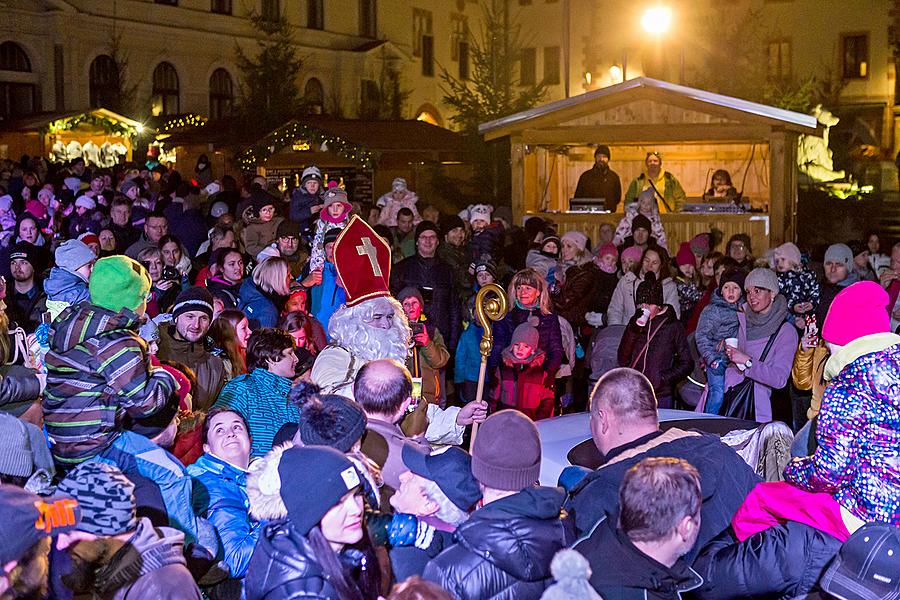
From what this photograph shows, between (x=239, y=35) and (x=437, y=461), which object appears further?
(x=239, y=35)

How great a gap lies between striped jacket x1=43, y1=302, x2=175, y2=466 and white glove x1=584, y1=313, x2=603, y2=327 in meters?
6.45

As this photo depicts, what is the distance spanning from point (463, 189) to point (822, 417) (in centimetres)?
2086

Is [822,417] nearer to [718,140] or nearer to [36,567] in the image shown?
[36,567]

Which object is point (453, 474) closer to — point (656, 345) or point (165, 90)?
point (656, 345)

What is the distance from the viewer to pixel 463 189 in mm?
25000

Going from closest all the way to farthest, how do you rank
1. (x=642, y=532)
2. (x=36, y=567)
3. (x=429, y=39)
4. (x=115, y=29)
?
1. (x=36, y=567)
2. (x=642, y=532)
3. (x=115, y=29)
4. (x=429, y=39)

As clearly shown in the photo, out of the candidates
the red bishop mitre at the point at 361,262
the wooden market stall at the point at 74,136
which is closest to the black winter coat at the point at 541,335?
the red bishop mitre at the point at 361,262

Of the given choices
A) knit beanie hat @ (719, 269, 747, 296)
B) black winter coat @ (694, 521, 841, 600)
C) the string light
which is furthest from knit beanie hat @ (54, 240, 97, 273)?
the string light

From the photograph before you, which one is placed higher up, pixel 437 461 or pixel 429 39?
pixel 429 39

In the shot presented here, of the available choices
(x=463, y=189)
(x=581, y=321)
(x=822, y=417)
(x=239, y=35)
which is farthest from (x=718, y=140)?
(x=239, y=35)

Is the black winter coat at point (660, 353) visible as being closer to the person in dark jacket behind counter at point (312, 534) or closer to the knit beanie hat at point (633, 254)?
the knit beanie hat at point (633, 254)

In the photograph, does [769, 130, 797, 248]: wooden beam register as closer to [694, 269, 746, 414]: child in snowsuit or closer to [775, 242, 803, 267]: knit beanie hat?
[775, 242, 803, 267]: knit beanie hat

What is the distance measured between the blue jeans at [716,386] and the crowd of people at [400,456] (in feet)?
0.06

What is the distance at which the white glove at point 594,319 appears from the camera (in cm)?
1112
